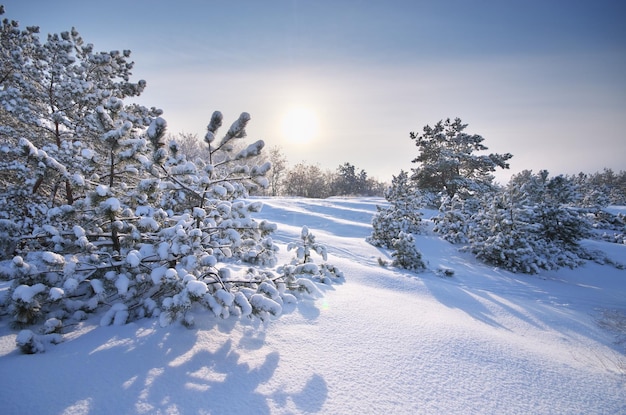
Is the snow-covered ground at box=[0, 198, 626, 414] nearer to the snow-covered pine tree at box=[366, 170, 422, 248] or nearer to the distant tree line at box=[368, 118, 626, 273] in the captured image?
the distant tree line at box=[368, 118, 626, 273]

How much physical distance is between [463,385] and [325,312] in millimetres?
1421

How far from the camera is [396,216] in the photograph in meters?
9.85

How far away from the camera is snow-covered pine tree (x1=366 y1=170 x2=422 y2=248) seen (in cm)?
930

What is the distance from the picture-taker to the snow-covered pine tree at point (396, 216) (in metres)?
9.30

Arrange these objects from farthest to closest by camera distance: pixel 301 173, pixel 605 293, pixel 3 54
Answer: pixel 301 173, pixel 605 293, pixel 3 54

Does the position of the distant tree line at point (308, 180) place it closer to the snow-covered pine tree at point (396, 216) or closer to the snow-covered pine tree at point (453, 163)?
the snow-covered pine tree at point (453, 163)

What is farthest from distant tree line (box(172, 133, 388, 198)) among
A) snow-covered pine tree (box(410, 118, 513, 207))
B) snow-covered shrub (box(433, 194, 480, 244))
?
snow-covered shrub (box(433, 194, 480, 244))

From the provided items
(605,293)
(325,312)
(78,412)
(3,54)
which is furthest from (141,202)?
(605,293)

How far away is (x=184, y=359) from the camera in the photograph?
193cm

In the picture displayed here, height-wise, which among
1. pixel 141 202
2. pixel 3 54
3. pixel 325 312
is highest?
pixel 3 54

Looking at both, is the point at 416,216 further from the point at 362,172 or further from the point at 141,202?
the point at 362,172

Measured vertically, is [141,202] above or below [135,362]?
above

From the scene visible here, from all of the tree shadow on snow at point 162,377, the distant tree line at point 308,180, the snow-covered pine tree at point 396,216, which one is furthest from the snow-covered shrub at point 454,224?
the distant tree line at point 308,180

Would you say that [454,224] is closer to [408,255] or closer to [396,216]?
[396,216]
